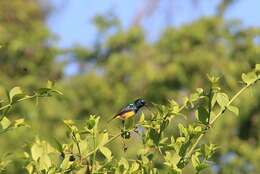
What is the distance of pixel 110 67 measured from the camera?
932 centimetres

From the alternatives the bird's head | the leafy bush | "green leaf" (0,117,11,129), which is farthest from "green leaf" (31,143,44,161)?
the bird's head

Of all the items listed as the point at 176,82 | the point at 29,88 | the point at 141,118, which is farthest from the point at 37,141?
the point at 176,82

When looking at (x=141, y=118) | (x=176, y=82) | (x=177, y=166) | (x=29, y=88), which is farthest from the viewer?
(x=176, y=82)

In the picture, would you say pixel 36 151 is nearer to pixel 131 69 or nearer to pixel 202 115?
pixel 202 115

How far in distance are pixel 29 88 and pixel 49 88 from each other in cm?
668

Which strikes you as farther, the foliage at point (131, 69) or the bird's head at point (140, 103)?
the foliage at point (131, 69)

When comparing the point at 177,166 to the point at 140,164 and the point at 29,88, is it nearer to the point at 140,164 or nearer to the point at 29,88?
the point at 140,164

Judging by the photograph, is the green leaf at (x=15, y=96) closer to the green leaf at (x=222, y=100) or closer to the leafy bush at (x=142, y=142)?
the leafy bush at (x=142, y=142)

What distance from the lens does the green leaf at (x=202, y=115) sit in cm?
164

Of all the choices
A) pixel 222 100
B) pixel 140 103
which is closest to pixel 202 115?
pixel 222 100

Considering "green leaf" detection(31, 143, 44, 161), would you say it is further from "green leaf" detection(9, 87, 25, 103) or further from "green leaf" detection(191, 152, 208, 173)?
"green leaf" detection(191, 152, 208, 173)

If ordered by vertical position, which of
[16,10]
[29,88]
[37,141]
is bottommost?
[37,141]

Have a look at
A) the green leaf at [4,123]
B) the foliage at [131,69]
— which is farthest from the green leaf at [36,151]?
the foliage at [131,69]

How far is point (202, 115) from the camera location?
5.41 feet
